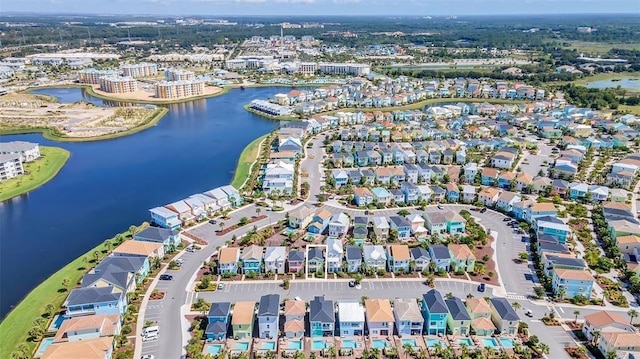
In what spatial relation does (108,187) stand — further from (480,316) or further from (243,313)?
(480,316)

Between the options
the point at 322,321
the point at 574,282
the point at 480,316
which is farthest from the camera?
the point at 574,282

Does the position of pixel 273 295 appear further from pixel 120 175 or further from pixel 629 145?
pixel 629 145

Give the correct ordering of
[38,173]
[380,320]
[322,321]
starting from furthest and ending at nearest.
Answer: [38,173], [380,320], [322,321]

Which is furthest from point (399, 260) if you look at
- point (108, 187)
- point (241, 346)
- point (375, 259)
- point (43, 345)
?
point (108, 187)

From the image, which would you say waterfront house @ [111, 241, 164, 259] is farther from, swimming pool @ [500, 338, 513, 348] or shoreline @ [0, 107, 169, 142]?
shoreline @ [0, 107, 169, 142]

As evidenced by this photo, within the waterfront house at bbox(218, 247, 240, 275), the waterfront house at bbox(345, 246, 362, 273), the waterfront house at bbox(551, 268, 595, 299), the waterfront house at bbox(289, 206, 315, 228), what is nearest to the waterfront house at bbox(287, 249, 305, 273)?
the waterfront house at bbox(345, 246, 362, 273)

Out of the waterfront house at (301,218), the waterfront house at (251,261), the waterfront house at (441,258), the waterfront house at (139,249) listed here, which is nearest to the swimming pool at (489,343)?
the waterfront house at (441,258)

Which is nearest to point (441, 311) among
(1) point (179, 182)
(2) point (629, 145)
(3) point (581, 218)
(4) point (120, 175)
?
(3) point (581, 218)
